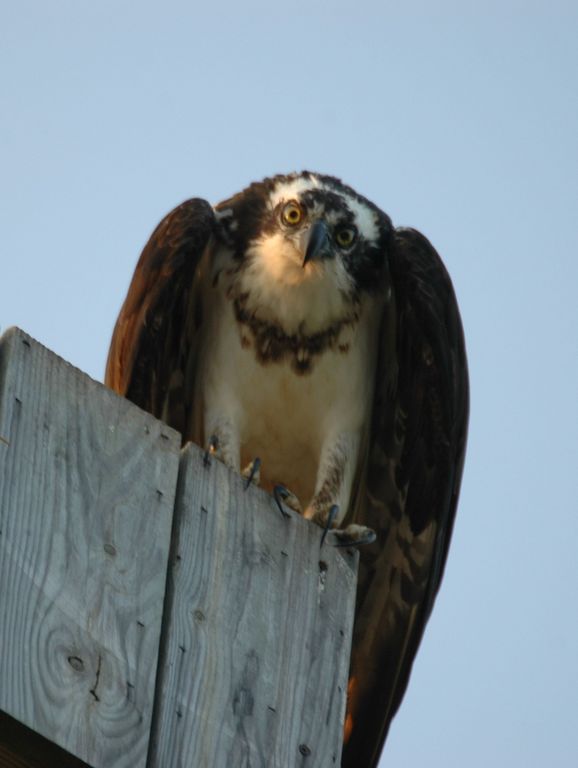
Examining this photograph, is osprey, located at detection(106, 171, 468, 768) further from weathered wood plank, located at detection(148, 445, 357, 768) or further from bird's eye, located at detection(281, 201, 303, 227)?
weathered wood plank, located at detection(148, 445, 357, 768)

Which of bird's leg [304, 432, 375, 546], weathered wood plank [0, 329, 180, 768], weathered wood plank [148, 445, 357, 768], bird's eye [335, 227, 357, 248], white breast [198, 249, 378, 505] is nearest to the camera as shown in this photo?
weathered wood plank [0, 329, 180, 768]

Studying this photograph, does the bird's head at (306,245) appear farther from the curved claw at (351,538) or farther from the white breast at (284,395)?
the curved claw at (351,538)

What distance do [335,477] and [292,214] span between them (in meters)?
1.20

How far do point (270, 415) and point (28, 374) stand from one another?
2931 mm

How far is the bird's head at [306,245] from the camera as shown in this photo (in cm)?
698

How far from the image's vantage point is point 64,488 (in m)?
4.04

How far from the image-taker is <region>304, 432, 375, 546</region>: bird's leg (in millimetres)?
6555

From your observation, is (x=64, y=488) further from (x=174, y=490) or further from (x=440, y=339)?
(x=440, y=339)

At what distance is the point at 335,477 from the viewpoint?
6695 millimetres

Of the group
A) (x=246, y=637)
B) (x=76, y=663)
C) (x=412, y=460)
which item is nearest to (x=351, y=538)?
(x=412, y=460)

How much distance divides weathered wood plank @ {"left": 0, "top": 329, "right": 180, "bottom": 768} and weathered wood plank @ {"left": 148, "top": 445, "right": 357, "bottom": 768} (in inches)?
3.4

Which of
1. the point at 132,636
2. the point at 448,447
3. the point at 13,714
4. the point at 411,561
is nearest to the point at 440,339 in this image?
the point at 448,447

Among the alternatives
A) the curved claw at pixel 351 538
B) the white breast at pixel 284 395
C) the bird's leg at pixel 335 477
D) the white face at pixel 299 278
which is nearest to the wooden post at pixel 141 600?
the curved claw at pixel 351 538

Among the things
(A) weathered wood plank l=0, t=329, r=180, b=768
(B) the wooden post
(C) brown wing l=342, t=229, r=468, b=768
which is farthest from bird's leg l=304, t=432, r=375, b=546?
(A) weathered wood plank l=0, t=329, r=180, b=768
